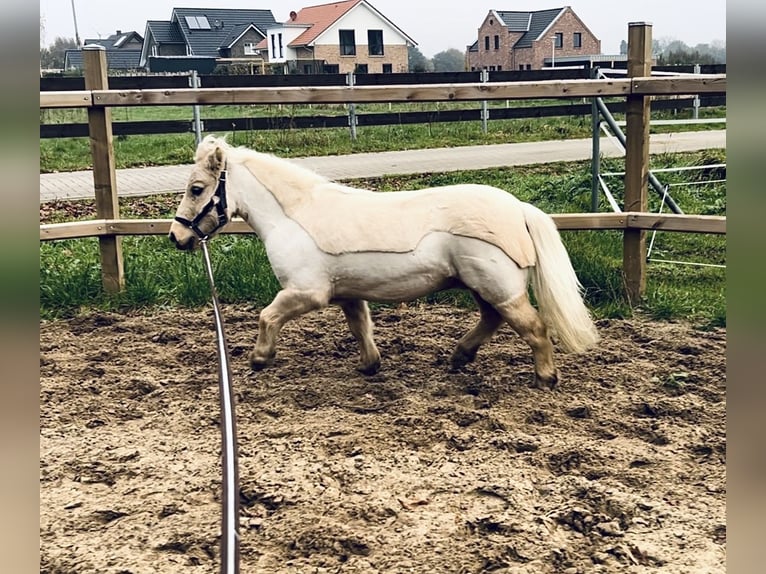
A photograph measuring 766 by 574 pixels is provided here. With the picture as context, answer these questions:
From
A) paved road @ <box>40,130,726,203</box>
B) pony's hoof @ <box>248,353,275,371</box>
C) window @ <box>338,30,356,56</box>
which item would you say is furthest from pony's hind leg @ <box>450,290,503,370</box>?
window @ <box>338,30,356,56</box>

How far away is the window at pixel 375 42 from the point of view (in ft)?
187

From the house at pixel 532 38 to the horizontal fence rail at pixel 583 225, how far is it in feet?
194

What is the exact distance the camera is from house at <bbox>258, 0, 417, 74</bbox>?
5603 cm

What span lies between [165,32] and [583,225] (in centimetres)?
6468

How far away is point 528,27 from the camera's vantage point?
6525cm

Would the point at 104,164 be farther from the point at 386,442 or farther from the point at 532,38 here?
the point at 532,38

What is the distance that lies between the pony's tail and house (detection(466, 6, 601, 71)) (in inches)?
2381

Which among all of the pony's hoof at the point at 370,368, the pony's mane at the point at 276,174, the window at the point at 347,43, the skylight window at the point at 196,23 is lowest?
the pony's hoof at the point at 370,368

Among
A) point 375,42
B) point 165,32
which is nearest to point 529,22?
point 375,42

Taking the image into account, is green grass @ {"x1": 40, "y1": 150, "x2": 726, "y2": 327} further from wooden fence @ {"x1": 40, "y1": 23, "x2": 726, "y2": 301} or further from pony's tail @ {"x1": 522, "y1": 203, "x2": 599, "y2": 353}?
pony's tail @ {"x1": 522, "y1": 203, "x2": 599, "y2": 353}

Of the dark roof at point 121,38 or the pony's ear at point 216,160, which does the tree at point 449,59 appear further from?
the pony's ear at point 216,160

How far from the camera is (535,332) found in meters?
3.55

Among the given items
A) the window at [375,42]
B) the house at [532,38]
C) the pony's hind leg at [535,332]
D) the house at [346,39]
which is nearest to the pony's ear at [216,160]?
the pony's hind leg at [535,332]

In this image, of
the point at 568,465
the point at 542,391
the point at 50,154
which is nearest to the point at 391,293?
the point at 542,391
